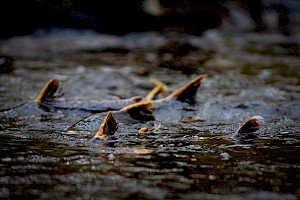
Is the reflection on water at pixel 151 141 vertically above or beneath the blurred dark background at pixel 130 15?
beneath

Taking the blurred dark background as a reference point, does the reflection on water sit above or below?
below

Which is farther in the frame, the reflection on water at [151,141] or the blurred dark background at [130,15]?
the blurred dark background at [130,15]

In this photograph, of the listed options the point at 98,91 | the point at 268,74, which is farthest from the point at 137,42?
the point at 98,91

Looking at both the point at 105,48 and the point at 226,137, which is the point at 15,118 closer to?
the point at 226,137

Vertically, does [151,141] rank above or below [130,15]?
below

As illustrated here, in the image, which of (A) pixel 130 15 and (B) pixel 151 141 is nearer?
(B) pixel 151 141
